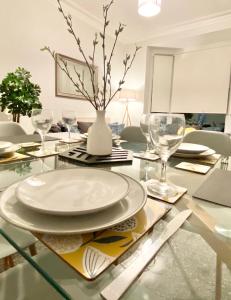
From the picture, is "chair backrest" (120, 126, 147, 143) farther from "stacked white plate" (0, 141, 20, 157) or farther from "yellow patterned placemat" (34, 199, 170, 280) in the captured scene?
"yellow patterned placemat" (34, 199, 170, 280)

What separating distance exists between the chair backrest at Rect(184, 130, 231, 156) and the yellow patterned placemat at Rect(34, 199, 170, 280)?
1273 millimetres

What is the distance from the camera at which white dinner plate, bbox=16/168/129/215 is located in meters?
0.37

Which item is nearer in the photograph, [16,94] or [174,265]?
[174,265]

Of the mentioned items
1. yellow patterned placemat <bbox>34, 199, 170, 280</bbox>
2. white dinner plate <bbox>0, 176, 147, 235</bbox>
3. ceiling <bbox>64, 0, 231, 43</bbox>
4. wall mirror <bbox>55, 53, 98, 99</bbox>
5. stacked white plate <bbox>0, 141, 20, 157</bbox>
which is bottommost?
yellow patterned placemat <bbox>34, 199, 170, 280</bbox>

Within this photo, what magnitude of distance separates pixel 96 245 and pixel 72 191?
0.18 meters

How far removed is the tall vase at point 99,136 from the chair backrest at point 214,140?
0.94m

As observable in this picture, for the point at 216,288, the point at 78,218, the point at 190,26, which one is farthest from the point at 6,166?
the point at 190,26

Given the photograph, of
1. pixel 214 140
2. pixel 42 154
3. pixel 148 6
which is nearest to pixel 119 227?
pixel 42 154

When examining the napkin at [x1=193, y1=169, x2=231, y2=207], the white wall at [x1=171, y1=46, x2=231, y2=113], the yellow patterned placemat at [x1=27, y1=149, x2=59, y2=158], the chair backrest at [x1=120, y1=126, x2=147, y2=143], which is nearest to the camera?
the napkin at [x1=193, y1=169, x2=231, y2=207]


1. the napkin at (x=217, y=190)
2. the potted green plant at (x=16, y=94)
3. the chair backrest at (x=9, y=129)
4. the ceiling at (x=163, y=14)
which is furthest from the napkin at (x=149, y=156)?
the ceiling at (x=163, y=14)

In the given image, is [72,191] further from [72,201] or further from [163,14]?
[163,14]

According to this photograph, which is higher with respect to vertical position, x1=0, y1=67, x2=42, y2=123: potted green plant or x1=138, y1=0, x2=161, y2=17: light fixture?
x1=138, y1=0, x2=161, y2=17: light fixture

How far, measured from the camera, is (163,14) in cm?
368

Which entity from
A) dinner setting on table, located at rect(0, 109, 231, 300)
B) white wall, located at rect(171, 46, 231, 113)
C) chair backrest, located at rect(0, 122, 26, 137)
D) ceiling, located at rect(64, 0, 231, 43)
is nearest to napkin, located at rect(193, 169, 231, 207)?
dinner setting on table, located at rect(0, 109, 231, 300)
